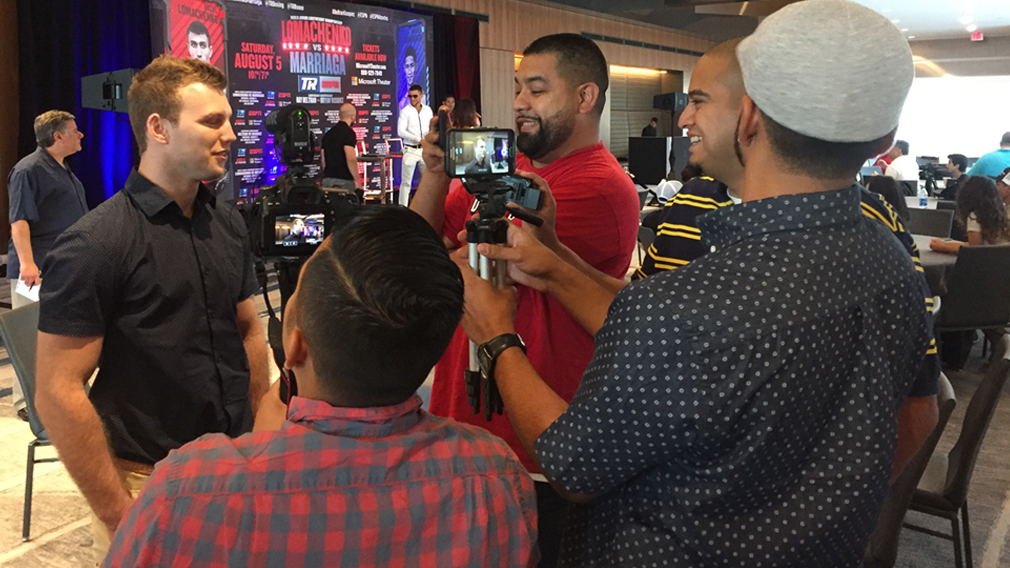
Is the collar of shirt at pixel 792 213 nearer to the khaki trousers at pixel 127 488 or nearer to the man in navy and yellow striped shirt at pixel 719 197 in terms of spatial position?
the man in navy and yellow striped shirt at pixel 719 197

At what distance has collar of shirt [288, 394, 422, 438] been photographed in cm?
85

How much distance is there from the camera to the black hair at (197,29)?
307 inches

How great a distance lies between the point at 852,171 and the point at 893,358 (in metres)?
0.22

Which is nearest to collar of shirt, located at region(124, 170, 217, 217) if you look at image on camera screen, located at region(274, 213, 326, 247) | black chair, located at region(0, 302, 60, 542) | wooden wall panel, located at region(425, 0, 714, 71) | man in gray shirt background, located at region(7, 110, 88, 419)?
image on camera screen, located at region(274, 213, 326, 247)

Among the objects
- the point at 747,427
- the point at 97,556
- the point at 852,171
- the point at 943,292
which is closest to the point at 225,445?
the point at 747,427

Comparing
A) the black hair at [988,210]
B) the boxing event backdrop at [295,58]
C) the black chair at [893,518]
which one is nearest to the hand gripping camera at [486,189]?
the black chair at [893,518]

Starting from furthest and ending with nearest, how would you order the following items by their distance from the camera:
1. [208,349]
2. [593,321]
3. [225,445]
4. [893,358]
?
[208,349] → [593,321] → [893,358] → [225,445]

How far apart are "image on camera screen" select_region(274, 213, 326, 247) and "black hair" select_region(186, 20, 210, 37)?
24.3 feet

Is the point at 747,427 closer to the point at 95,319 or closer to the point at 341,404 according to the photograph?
the point at 341,404

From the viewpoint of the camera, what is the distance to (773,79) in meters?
0.87

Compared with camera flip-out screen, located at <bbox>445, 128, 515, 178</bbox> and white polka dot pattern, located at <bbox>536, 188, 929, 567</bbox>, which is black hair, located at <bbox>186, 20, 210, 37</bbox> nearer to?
camera flip-out screen, located at <bbox>445, 128, 515, 178</bbox>

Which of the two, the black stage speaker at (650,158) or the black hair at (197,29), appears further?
the black stage speaker at (650,158)

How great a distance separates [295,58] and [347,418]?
896cm

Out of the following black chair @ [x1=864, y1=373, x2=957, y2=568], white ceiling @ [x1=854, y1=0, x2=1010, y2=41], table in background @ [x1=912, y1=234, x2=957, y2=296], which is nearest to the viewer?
black chair @ [x1=864, y1=373, x2=957, y2=568]
